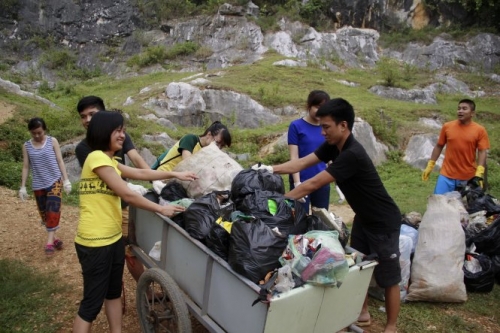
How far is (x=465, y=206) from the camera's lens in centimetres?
488

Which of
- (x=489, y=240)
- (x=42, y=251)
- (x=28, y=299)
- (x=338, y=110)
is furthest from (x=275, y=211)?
(x=42, y=251)

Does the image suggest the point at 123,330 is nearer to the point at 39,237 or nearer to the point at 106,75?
the point at 39,237

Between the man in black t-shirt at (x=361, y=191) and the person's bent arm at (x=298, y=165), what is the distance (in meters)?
0.03

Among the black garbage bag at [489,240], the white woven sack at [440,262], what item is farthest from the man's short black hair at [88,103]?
the black garbage bag at [489,240]

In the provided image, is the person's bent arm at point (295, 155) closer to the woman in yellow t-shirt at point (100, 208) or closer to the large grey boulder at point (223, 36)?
the woman in yellow t-shirt at point (100, 208)

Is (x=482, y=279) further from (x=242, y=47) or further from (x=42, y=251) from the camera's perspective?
(x=242, y=47)

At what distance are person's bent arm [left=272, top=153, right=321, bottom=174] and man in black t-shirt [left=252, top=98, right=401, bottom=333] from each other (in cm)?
3

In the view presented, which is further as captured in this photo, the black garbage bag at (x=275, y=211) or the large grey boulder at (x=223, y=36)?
the large grey boulder at (x=223, y=36)

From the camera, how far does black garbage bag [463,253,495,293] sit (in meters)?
4.01

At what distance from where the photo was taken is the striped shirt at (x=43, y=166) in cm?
434

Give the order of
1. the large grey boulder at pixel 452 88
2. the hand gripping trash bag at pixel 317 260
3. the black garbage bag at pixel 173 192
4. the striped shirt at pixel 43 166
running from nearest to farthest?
the hand gripping trash bag at pixel 317 260 → the black garbage bag at pixel 173 192 → the striped shirt at pixel 43 166 → the large grey boulder at pixel 452 88

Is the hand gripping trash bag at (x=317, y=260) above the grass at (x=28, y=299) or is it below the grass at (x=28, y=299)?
above

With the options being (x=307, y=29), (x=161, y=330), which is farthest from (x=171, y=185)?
(x=307, y=29)

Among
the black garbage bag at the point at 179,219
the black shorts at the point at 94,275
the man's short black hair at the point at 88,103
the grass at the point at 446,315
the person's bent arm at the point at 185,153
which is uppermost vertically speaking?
the man's short black hair at the point at 88,103
